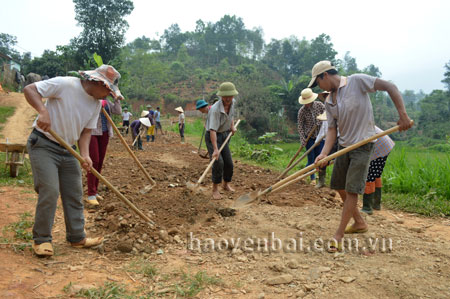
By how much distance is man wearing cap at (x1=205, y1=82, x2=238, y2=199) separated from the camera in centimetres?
445

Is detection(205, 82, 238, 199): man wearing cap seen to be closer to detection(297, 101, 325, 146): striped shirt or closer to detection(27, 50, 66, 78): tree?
detection(297, 101, 325, 146): striped shirt

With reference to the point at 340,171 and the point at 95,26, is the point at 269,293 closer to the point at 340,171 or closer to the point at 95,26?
the point at 340,171

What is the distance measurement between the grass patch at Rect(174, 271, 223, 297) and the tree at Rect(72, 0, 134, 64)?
78.8 feet

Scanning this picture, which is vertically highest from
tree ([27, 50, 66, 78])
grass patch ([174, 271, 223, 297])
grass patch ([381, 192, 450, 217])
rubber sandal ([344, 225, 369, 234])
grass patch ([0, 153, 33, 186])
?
tree ([27, 50, 66, 78])

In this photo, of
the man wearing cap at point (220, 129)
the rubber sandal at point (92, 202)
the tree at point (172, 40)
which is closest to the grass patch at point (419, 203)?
the man wearing cap at point (220, 129)

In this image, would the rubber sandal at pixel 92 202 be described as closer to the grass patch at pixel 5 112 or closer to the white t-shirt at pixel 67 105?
the white t-shirt at pixel 67 105

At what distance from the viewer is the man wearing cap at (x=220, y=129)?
4.45 m

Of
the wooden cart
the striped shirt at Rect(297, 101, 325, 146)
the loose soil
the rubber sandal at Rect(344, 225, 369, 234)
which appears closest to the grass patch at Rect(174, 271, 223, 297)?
the loose soil

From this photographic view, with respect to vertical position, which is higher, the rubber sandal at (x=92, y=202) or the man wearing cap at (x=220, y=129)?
the man wearing cap at (x=220, y=129)

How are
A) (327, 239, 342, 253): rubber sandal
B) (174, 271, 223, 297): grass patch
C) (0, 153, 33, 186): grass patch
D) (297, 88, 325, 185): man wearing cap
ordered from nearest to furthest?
1. (174, 271, 223, 297): grass patch
2. (327, 239, 342, 253): rubber sandal
3. (0, 153, 33, 186): grass patch
4. (297, 88, 325, 185): man wearing cap

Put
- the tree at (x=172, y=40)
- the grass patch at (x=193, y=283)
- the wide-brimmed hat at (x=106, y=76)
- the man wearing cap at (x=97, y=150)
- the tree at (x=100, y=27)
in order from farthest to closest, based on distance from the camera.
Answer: the tree at (x=172, y=40) → the tree at (x=100, y=27) → the man wearing cap at (x=97, y=150) → the wide-brimmed hat at (x=106, y=76) → the grass patch at (x=193, y=283)

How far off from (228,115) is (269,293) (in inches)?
112

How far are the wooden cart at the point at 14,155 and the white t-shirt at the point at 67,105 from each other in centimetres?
308

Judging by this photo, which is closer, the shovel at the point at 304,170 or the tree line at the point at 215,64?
the shovel at the point at 304,170
